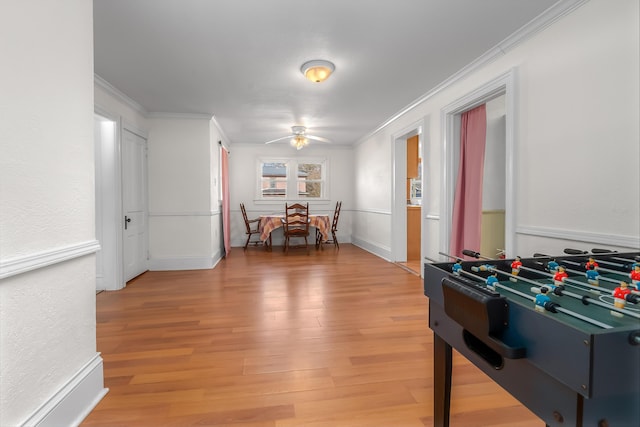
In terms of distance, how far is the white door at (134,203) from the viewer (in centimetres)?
381

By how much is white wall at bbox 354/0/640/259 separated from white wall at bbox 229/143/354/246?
4.60m

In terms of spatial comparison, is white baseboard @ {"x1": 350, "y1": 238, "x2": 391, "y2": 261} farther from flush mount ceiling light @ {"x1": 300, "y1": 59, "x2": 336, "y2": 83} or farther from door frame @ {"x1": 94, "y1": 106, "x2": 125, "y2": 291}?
door frame @ {"x1": 94, "y1": 106, "x2": 125, "y2": 291}

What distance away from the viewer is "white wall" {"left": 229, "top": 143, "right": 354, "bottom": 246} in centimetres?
693

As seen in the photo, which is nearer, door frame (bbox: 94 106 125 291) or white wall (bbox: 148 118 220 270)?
door frame (bbox: 94 106 125 291)

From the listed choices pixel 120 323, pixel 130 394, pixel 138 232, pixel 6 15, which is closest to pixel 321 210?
pixel 138 232

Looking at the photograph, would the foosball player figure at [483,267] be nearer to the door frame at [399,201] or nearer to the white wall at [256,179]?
the door frame at [399,201]

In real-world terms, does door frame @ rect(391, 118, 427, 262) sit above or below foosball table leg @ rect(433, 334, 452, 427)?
above

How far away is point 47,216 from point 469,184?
344 centimetres

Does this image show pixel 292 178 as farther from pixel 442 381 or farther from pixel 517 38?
pixel 442 381

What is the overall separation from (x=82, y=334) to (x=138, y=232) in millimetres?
2994

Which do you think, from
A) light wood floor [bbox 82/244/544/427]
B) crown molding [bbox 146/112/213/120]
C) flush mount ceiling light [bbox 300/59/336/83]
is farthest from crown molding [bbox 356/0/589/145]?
crown molding [bbox 146/112/213/120]

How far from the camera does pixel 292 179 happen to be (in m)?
7.18

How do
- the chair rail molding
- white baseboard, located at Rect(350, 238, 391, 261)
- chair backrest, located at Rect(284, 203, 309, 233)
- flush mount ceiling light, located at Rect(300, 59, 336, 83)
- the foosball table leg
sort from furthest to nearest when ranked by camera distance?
chair backrest, located at Rect(284, 203, 309, 233) < white baseboard, located at Rect(350, 238, 391, 261) < flush mount ceiling light, located at Rect(300, 59, 336, 83) < the foosball table leg < the chair rail molding

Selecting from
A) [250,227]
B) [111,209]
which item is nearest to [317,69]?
[111,209]
